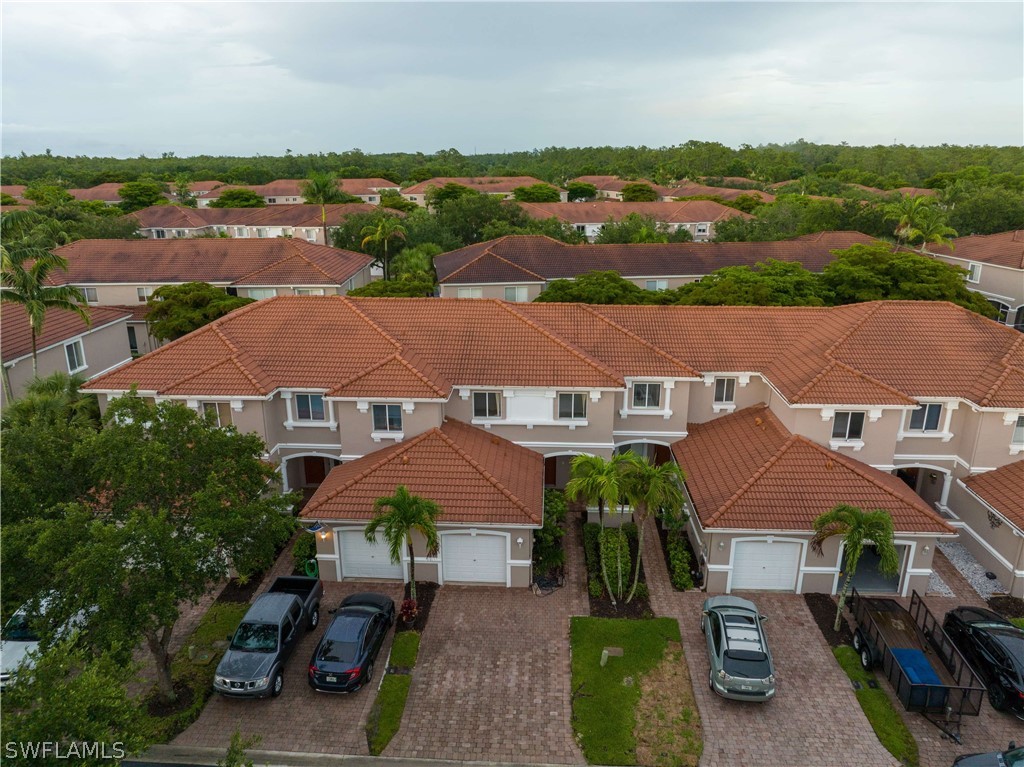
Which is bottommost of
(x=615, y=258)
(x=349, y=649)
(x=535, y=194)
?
(x=349, y=649)

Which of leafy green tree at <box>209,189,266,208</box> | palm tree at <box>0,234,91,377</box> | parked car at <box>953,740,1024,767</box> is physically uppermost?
leafy green tree at <box>209,189,266,208</box>

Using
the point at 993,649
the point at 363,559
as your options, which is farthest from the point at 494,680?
the point at 993,649

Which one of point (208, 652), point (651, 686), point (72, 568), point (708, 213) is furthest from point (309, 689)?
point (708, 213)

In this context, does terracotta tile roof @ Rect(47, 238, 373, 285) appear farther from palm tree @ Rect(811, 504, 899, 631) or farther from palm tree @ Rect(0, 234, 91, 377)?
palm tree @ Rect(811, 504, 899, 631)

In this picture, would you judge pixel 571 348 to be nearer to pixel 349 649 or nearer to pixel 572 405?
pixel 572 405

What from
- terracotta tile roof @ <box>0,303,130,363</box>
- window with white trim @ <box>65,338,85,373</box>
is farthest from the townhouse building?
window with white trim @ <box>65,338,85,373</box>

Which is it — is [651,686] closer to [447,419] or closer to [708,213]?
[447,419]

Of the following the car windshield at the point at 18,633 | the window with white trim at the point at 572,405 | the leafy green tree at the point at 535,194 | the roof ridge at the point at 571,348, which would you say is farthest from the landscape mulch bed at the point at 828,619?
the leafy green tree at the point at 535,194
